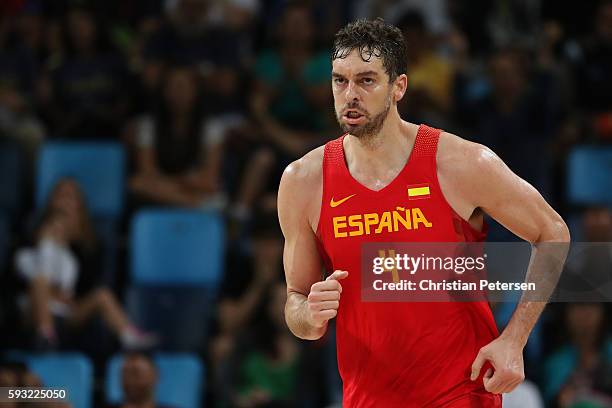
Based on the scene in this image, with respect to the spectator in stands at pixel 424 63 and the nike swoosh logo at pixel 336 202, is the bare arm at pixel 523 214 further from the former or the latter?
the spectator in stands at pixel 424 63

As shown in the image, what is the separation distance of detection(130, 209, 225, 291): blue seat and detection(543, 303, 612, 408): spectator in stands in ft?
9.39

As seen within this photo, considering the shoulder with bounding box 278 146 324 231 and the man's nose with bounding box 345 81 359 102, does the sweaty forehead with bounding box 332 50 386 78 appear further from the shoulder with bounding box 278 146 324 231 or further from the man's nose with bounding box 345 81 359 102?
the shoulder with bounding box 278 146 324 231

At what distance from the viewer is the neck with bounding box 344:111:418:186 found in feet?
17.3

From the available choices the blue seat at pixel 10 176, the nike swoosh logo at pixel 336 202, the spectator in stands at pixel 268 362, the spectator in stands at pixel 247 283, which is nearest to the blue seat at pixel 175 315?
the spectator in stands at pixel 247 283

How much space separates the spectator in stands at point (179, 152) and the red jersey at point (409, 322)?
5.16 m

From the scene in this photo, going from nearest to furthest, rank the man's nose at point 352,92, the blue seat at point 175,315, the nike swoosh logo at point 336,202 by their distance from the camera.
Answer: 1. the man's nose at point 352,92
2. the nike swoosh logo at point 336,202
3. the blue seat at point 175,315

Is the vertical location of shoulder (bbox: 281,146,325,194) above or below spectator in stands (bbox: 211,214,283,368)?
above

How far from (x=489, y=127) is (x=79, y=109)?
381cm

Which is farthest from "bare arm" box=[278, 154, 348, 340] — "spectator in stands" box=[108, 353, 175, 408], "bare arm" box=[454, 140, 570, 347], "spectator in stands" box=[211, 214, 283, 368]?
"spectator in stands" box=[211, 214, 283, 368]

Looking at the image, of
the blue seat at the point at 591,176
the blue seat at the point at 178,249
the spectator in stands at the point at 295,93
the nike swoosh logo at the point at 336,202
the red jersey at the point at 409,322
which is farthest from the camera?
the spectator in stands at the point at 295,93

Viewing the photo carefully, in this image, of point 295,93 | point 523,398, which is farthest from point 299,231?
point 295,93

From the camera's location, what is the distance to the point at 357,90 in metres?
5.05

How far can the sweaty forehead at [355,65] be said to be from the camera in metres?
5.05

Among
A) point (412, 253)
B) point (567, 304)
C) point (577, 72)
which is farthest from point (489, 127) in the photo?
point (412, 253)
